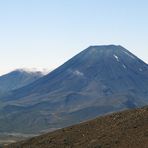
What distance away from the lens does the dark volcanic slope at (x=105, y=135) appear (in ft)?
205

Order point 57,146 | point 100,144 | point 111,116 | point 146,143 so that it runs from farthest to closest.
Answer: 1. point 111,116
2. point 57,146
3. point 100,144
4. point 146,143

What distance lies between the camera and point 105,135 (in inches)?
2638

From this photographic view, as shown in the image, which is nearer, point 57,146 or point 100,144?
point 100,144

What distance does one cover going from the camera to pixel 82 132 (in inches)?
2832

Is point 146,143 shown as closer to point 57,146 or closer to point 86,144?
point 86,144

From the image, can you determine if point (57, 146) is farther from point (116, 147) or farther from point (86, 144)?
point (116, 147)

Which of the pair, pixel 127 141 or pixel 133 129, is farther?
pixel 133 129

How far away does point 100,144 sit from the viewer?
6375 centimetres

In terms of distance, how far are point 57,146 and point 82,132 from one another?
545 cm

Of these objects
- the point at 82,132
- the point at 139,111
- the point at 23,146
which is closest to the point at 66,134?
the point at 82,132

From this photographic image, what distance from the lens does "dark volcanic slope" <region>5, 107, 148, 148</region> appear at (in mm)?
62537

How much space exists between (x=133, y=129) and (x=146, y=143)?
740 cm

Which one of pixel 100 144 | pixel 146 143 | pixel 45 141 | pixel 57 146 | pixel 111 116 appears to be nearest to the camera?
pixel 146 143

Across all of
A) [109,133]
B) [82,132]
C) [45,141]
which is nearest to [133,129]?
[109,133]
